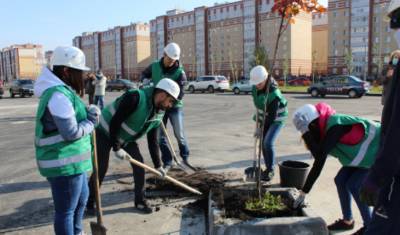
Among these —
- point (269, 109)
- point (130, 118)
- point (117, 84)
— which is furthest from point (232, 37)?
point (130, 118)

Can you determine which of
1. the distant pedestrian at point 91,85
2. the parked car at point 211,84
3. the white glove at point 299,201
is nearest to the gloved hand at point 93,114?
the white glove at point 299,201

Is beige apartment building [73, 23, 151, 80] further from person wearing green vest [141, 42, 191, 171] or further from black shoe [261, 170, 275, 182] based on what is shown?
black shoe [261, 170, 275, 182]

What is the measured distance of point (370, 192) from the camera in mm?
1849

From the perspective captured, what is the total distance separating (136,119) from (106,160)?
624 millimetres

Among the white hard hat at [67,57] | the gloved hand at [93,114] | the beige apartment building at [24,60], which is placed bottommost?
the gloved hand at [93,114]

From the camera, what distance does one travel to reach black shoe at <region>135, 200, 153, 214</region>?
4293mm

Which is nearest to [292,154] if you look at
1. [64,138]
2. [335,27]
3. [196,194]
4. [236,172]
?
[236,172]

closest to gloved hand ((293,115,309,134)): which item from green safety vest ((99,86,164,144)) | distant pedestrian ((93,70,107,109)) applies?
green safety vest ((99,86,164,144))

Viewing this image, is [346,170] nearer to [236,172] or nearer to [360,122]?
[360,122]

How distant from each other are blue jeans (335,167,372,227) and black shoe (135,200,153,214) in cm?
203

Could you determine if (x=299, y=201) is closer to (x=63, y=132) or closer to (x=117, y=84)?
(x=63, y=132)

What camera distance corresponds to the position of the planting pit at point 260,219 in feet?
9.87

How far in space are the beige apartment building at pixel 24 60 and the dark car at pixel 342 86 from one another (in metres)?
96.9

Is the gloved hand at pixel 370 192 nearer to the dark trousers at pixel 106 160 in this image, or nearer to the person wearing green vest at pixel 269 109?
the dark trousers at pixel 106 160
